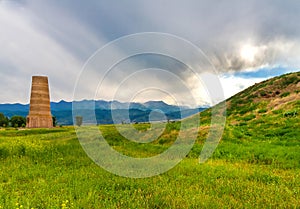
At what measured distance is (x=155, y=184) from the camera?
8969 mm

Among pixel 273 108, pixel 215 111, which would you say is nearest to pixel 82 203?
pixel 273 108

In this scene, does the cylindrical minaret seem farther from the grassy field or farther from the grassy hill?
the grassy field

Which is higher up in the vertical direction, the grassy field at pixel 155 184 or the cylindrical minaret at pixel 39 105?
the cylindrical minaret at pixel 39 105

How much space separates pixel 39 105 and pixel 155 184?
60.2 meters

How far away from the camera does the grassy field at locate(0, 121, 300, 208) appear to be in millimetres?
7016

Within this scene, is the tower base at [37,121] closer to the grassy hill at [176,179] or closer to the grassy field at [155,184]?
the grassy hill at [176,179]

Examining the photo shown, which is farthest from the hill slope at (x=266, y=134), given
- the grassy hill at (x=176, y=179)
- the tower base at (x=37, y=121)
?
the tower base at (x=37, y=121)

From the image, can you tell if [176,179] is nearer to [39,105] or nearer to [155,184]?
[155,184]

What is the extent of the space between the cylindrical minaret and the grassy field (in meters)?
50.1

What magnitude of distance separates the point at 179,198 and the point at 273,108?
76.1 feet

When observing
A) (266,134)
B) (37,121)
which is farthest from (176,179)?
(37,121)

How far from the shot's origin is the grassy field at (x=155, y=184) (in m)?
7.02

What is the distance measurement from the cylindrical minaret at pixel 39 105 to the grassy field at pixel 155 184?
164 feet

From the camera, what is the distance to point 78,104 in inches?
411
